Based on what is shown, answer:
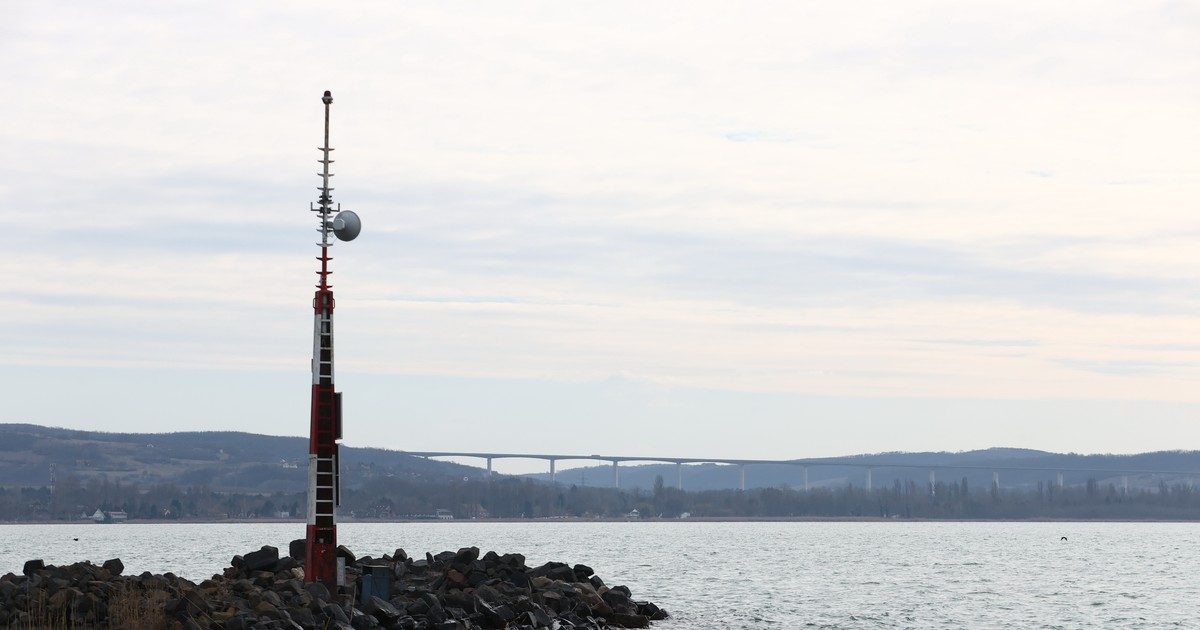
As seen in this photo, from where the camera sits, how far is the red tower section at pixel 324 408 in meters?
34.3

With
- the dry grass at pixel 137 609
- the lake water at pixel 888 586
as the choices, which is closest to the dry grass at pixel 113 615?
the dry grass at pixel 137 609

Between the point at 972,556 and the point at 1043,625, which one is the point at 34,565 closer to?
the point at 1043,625

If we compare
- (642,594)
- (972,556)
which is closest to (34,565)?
(642,594)

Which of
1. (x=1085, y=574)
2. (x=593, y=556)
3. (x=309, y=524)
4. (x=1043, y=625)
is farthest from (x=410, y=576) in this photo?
(x=593, y=556)

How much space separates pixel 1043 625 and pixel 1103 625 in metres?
2.09

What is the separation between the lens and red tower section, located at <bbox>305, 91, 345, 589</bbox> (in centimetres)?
3431

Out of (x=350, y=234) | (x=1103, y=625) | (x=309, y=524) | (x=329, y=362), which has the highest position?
(x=350, y=234)

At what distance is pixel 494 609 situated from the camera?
39.5m

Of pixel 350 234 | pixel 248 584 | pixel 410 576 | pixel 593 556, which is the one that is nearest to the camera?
pixel 350 234

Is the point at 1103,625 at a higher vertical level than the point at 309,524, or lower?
lower

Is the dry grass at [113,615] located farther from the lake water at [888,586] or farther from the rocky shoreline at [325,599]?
the lake water at [888,586]

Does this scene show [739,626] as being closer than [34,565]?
No

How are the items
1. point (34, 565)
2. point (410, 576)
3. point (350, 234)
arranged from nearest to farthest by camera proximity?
point (350, 234) < point (34, 565) < point (410, 576)

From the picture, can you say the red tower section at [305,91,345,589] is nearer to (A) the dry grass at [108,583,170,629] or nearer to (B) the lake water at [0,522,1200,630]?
(A) the dry grass at [108,583,170,629]
